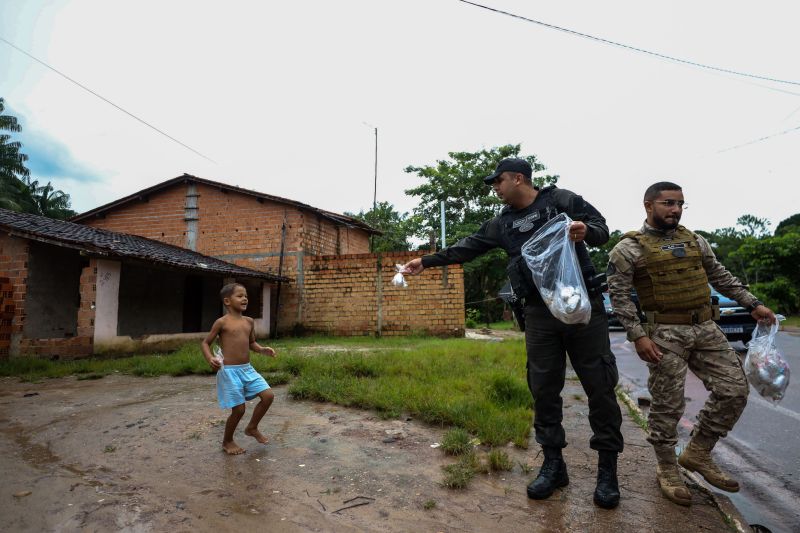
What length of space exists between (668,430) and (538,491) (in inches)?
31.3

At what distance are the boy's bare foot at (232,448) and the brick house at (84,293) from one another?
252 inches

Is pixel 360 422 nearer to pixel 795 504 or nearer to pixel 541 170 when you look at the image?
pixel 795 504

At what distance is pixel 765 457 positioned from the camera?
10.3 feet

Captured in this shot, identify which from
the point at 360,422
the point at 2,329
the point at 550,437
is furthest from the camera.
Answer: the point at 2,329

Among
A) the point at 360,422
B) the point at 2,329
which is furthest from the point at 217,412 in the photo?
the point at 2,329

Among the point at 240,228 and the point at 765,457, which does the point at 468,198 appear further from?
the point at 765,457

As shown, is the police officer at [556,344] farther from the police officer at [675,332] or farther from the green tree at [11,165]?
the green tree at [11,165]

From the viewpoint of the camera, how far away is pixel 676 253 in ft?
8.29

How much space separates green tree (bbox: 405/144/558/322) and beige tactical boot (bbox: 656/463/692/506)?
1977 cm

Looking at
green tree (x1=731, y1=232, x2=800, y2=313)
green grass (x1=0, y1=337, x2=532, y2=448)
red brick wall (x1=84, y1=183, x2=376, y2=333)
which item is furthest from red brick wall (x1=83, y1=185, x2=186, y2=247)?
green tree (x1=731, y1=232, x2=800, y2=313)

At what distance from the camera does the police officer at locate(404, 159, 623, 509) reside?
231 cm

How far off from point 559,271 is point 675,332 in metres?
0.79

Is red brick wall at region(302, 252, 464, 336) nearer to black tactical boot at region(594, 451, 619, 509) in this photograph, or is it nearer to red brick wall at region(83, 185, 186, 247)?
red brick wall at region(83, 185, 186, 247)

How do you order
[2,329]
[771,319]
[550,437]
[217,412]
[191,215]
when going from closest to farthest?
1. [550,437]
2. [771,319]
3. [217,412]
4. [2,329]
5. [191,215]
